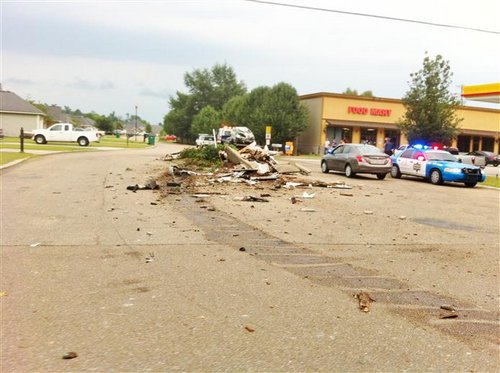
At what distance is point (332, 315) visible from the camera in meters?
4.67

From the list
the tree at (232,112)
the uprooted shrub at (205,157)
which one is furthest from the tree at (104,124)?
the uprooted shrub at (205,157)

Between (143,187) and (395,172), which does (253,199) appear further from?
(395,172)

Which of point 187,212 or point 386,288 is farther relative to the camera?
point 187,212

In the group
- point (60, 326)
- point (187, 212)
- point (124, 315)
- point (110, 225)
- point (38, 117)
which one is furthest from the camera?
point (38, 117)

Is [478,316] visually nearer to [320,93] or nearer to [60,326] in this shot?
[60,326]

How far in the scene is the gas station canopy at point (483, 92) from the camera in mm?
26781

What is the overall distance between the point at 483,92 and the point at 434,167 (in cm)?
1015

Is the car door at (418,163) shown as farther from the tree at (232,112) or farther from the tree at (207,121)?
the tree at (207,121)

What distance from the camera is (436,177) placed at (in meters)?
20.1

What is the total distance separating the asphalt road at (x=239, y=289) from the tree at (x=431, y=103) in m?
25.2

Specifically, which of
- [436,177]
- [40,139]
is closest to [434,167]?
[436,177]

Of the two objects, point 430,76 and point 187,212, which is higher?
point 430,76

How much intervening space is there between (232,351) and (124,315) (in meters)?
1.20

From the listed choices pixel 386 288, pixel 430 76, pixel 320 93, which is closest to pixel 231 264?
pixel 386 288
